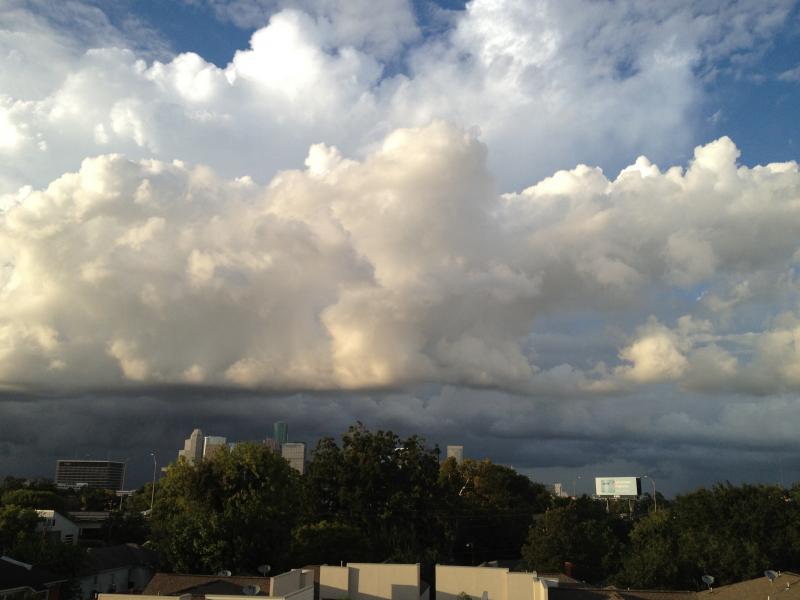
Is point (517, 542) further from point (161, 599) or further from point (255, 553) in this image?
point (161, 599)

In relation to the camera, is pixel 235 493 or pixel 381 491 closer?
pixel 235 493

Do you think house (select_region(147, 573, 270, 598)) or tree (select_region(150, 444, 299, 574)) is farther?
tree (select_region(150, 444, 299, 574))

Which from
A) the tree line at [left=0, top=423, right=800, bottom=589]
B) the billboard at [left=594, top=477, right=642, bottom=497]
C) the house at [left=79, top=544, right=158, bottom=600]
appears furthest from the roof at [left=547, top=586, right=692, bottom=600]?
the billboard at [left=594, top=477, right=642, bottom=497]

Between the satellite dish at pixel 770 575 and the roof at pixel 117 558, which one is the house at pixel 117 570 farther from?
the satellite dish at pixel 770 575

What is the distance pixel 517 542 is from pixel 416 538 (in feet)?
110

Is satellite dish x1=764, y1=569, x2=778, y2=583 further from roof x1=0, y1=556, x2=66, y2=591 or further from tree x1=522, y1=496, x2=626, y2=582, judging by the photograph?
roof x1=0, y1=556, x2=66, y2=591

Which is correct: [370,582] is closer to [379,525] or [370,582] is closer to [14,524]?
[379,525]

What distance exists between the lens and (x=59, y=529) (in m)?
82.0

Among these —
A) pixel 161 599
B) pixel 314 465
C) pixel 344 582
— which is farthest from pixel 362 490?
pixel 161 599

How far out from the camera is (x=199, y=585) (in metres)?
43.1

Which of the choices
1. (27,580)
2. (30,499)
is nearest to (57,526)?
→ (30,499)

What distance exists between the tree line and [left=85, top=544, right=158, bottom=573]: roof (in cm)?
217

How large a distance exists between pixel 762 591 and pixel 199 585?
35.2 m

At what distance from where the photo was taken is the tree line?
5419 cm
